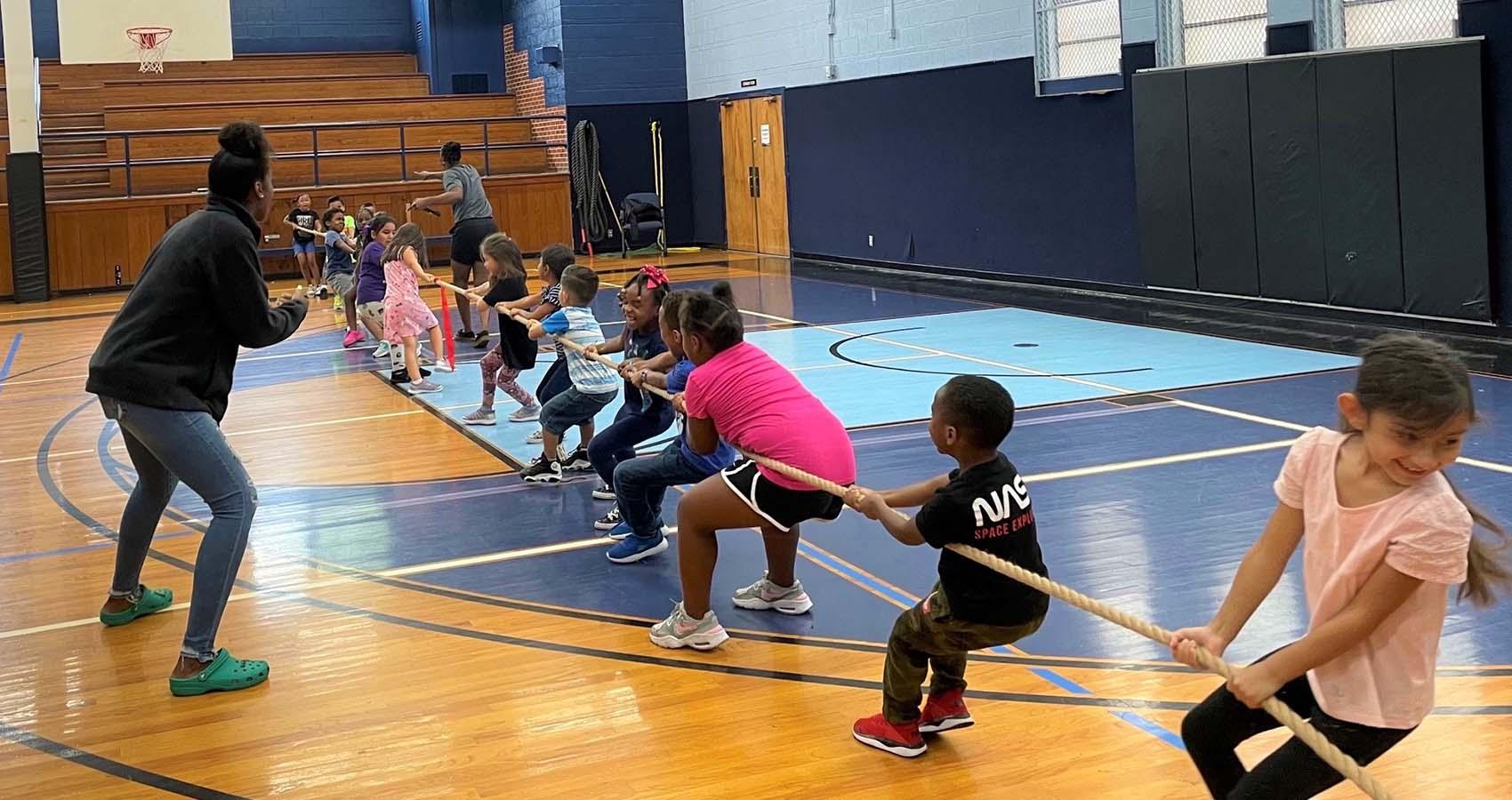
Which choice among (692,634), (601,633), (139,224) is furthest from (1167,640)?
(139,224)

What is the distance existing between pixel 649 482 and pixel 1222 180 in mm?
9141

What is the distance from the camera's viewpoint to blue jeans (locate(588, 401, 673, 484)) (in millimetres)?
6621

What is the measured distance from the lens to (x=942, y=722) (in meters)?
4.19

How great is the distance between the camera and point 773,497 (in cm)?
493

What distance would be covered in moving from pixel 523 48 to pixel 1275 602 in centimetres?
2198

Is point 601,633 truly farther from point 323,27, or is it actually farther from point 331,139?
point 323,27

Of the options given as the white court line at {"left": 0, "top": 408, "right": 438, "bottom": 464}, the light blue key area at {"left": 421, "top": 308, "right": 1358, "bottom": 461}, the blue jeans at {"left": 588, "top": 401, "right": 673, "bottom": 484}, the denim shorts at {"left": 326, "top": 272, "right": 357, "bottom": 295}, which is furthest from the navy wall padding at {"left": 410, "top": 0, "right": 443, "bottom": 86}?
the blue jeans at {"left": 588, "top": 401, "right": 673, "bottom": 484}

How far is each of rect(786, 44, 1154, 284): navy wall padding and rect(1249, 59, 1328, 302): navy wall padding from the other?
1.68 meters

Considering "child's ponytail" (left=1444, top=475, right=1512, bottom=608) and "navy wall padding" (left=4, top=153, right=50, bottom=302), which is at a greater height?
"navy wall padding" (left=4, top=153, right=50, bottom=302)

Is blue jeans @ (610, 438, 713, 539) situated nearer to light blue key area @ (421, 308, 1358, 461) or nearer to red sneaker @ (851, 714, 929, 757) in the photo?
red sneaker @ (851, 714, 929, 757)

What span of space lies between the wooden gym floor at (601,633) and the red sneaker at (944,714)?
61 millimetres

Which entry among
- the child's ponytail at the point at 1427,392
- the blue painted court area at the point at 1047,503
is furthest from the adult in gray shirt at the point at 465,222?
the child's ponytail at the point at 1427,392

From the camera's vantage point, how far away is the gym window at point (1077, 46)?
48.4ft

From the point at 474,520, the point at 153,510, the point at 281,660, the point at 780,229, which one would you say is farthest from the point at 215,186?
the point at 780,229
